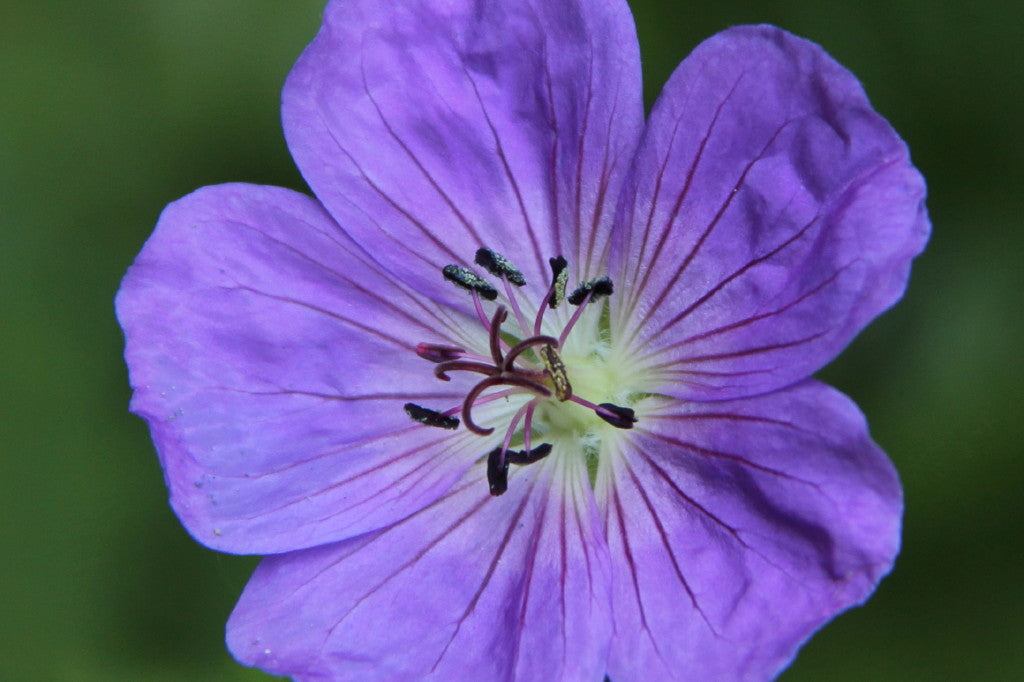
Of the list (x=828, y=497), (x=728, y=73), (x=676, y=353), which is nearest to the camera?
(x=828, y=497)

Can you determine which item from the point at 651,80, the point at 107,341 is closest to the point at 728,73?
the point at 651,80

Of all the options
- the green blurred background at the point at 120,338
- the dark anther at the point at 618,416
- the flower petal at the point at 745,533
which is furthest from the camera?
the green blurred background at the point at 120,338

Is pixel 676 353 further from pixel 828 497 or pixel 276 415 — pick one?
pixel 276 415

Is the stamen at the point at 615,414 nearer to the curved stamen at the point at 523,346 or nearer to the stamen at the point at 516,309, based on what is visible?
the curved stamen at the point at 523,346

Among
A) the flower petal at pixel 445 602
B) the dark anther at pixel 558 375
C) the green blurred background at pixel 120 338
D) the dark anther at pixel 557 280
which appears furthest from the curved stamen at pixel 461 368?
the green blurred background at pixel 120 338

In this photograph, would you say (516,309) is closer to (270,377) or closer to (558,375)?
(558,375)

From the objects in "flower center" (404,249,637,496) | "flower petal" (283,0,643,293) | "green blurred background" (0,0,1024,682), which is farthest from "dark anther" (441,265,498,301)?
"green blurred background" (0,0,1024,682)

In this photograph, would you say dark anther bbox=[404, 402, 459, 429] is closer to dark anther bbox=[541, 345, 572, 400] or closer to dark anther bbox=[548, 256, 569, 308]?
dark anther bbox=[541, 345, 572, 400]
